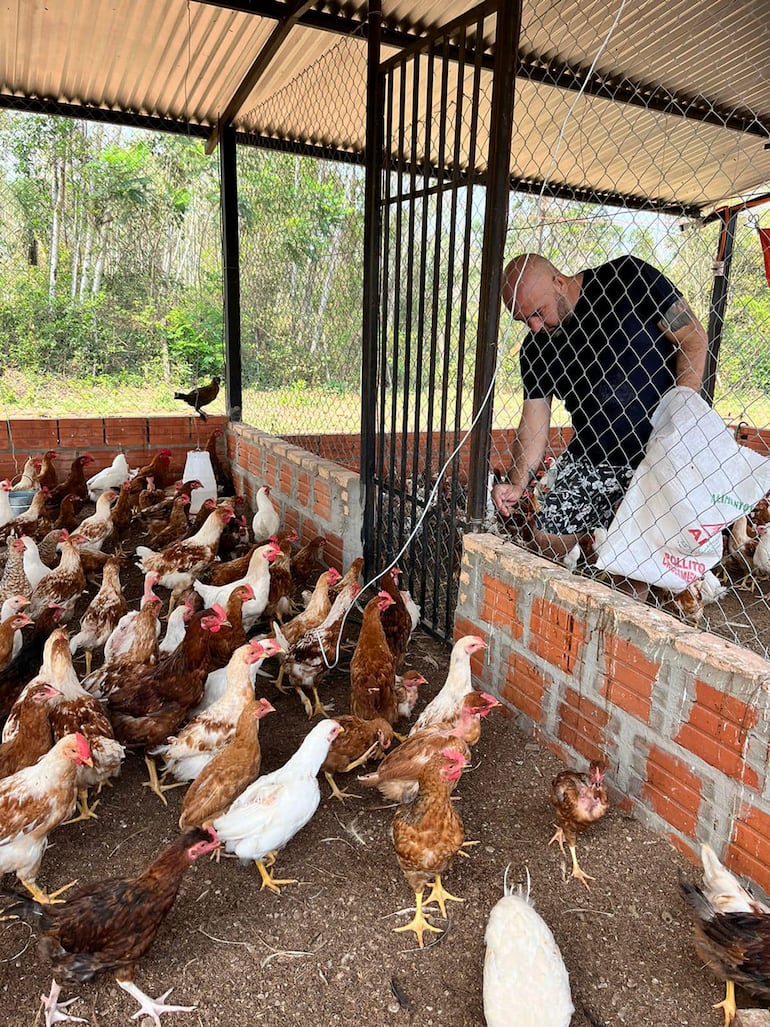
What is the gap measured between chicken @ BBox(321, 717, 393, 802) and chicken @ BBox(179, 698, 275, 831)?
0.91 ft

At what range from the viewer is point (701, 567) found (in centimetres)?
235

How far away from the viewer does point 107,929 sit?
61.6 inches

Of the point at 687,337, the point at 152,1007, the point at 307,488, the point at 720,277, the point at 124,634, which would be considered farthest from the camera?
the point at 720,277

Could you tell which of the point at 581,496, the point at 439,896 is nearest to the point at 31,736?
the point at 439,896

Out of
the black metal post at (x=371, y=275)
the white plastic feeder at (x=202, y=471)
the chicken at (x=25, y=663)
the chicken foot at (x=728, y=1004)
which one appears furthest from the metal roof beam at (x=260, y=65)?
the chicken foot at (x=728, y=1004)

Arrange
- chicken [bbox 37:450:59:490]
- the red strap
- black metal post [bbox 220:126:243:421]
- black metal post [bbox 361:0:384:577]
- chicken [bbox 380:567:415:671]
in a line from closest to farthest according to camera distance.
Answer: chicken [bbox 380:567:415:671]
black metal post [bbox 361:0:384:577]
the red strap
chicken [bbox 37:450:59:490]
black metal post [bbox 220:126:243:421]

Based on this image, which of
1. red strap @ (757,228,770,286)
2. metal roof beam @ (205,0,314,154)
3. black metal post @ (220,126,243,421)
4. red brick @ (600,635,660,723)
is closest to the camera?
red brick @ (600,635,660,723)

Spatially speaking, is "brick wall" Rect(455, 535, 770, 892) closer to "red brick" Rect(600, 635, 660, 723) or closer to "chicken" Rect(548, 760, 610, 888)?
"red brick" Rect(600, 635, 660, 723)

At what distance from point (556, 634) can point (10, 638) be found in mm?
2286

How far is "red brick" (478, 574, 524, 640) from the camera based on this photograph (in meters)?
2.60

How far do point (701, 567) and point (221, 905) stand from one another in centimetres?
192

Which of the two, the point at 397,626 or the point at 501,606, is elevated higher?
the point at 501,606

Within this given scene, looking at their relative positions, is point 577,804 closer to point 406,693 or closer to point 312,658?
point 406,693

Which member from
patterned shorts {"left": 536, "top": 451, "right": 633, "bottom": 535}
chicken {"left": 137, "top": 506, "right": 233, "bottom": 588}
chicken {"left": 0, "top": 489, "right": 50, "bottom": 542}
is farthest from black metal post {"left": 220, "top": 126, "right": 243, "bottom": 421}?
patterned shorts {"left": 536, "top": 451, "right": 633, "bottom": 535}
